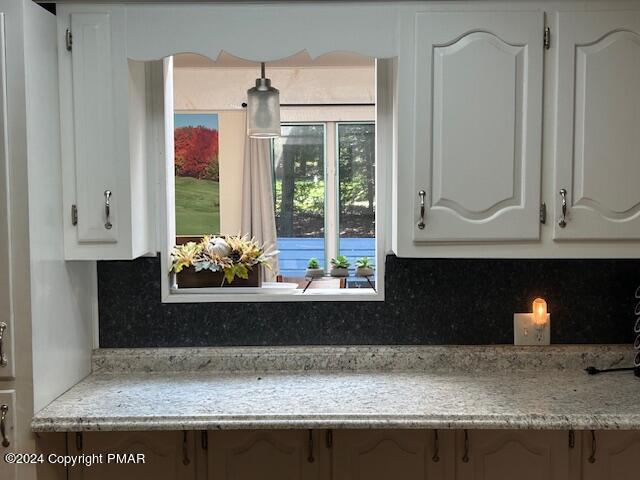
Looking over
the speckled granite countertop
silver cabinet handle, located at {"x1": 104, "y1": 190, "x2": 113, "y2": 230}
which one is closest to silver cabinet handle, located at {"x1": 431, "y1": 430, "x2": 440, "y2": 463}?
the speckled granite countertop

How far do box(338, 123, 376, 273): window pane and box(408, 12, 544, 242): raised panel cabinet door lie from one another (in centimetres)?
340

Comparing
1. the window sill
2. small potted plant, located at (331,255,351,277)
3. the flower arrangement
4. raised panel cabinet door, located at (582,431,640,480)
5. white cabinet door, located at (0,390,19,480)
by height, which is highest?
the flower arrangement

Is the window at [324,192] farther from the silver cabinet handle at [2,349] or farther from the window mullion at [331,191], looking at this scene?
the silver cabinet handle at [2,349]

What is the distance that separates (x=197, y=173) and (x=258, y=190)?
577 millimetres

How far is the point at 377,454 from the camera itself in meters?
1.91

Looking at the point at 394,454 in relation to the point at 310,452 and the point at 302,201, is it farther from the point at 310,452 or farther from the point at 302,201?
the point at 302,201

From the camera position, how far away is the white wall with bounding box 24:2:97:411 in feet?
5.38

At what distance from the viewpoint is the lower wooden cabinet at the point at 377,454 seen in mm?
1899

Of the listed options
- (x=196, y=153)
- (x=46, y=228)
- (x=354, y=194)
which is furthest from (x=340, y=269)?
(x=196, y=153)

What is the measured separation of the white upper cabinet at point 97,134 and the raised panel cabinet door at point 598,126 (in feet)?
4.44

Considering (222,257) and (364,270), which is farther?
(364,270)

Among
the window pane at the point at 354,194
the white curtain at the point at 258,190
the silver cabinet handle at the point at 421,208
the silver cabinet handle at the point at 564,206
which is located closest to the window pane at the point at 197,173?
the white curtain at the point at 258,190

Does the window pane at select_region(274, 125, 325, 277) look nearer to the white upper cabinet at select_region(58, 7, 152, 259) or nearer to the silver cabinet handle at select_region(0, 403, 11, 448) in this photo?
the white upper cabinet at select_region(58, 7, 152, 259)

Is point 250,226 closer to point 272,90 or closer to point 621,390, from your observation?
point 272,90
